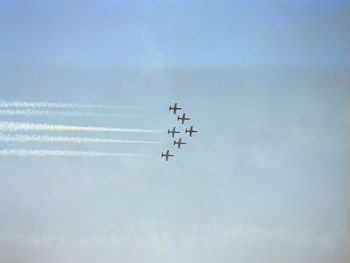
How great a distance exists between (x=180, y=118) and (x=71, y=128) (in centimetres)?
410

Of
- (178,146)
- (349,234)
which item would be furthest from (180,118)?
(349,234)

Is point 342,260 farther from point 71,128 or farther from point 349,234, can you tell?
point 71,128

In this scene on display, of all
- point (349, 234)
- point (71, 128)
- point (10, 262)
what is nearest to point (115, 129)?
point (71, 128)

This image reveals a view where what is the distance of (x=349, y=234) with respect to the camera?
29031 millimetres

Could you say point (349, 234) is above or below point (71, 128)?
below

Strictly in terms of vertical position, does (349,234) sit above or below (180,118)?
below

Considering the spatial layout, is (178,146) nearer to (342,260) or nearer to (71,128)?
(71,128)

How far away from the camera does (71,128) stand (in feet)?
97.1

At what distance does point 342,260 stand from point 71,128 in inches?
437

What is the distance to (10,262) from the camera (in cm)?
2911

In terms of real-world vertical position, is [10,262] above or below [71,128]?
below

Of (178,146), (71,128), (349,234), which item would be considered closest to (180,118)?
(178,146)

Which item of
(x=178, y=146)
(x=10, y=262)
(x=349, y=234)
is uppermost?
(x=178, y=146)

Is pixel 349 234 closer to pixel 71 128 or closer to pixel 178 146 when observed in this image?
pixel 178 146
